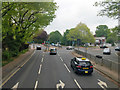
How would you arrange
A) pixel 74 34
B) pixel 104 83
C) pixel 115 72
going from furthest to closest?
1. pixel 74 34
2. pixel 115 72
3. pixel 104 83

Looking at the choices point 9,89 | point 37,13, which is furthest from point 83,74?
point 37,13

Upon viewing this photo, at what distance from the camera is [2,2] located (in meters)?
13.8

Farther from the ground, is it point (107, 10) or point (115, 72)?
point (107, 10)

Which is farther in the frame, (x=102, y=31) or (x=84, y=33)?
(x=102, y=31)

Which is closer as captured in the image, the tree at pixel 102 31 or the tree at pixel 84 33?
the tree at pixel 84 33

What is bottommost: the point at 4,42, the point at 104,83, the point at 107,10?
the point at 104,83

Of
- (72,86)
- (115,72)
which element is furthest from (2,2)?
(115,72)

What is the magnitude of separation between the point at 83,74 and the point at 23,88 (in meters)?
6.50

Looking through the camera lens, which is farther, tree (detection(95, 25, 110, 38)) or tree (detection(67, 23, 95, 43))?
tree (detection(95, 25, 110, 38))

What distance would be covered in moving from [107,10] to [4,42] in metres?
20.0

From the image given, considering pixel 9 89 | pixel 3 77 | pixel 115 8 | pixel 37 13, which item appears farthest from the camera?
pixel 37 13

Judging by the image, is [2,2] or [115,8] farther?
[115,8]

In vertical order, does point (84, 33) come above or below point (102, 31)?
below

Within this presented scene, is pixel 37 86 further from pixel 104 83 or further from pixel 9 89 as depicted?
pixel 104 83
